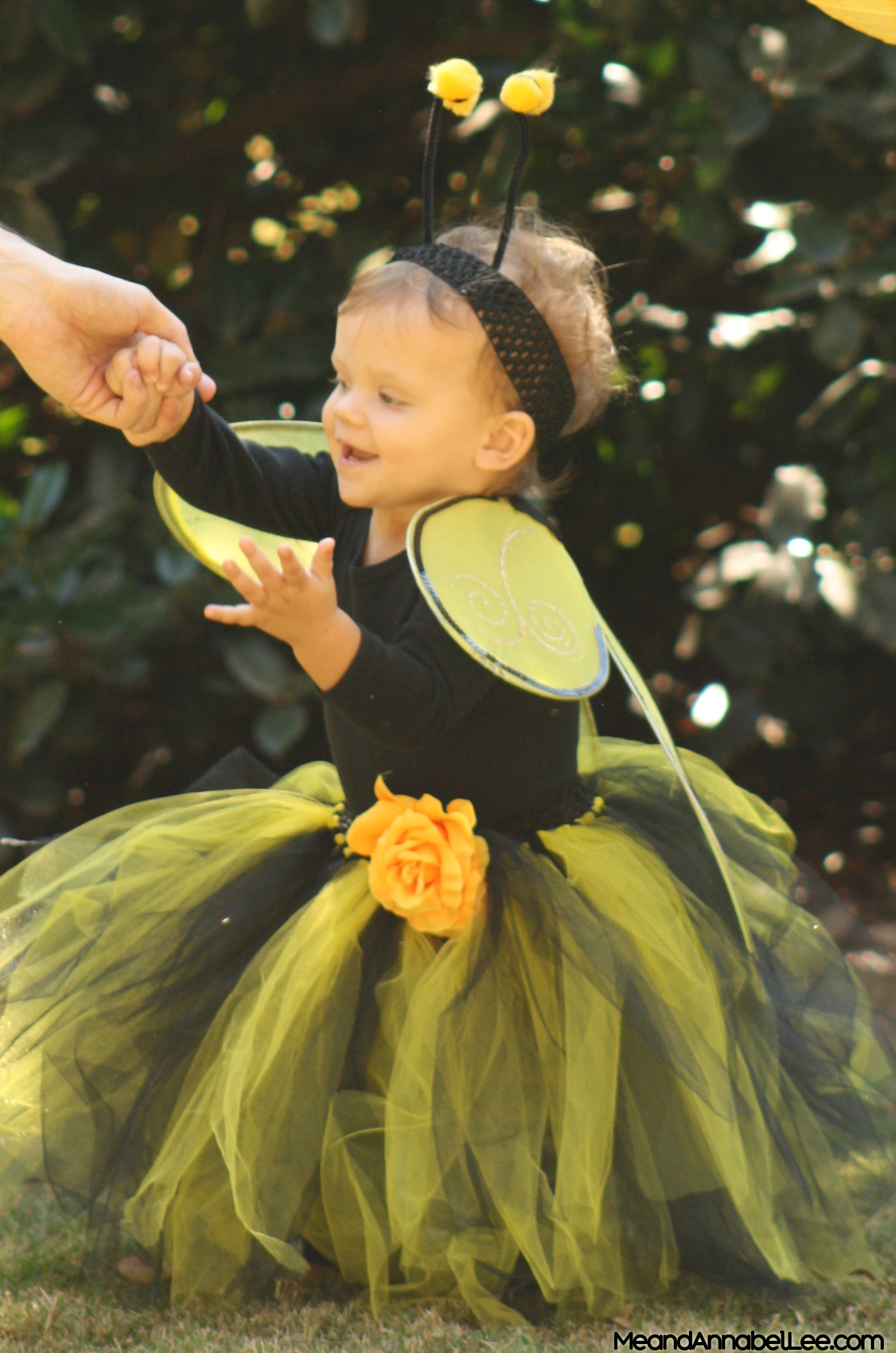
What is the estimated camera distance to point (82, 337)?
→ 114 cm

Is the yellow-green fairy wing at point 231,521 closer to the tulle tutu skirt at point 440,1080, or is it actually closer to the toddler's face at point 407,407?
the toddler's face at point 407,407

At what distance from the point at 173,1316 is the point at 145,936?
1.03 ft

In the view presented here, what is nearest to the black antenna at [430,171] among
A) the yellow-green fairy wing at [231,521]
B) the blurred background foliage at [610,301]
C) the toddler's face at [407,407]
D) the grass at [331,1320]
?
the toddler's face at [407,407]

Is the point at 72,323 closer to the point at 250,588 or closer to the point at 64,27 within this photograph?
the point at 250,588

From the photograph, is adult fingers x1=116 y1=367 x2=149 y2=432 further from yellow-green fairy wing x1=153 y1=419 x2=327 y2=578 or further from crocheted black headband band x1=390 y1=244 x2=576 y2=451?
crocheted black headband band x1=390 y1=244 x2=576 y2=451

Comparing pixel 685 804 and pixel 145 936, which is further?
pixel 685 804

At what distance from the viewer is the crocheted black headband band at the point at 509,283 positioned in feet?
3.81

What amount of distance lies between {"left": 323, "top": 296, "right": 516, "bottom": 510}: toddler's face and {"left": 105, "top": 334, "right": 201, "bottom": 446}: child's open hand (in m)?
Result: 0.13

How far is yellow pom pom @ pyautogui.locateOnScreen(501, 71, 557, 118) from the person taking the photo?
116cm

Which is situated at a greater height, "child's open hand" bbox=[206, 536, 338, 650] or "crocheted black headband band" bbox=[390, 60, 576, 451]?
"crocheted black headband band" bbox=[390, 60, 576, 451]

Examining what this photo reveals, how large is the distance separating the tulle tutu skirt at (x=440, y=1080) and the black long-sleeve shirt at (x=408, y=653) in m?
0.06

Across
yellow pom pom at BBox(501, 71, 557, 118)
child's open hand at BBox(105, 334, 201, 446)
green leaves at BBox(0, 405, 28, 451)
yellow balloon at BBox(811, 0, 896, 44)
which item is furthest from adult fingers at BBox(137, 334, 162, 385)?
green leaves at BBox(0, 405, 28, 451)

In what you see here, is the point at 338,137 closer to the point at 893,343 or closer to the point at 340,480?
the point at 893,343

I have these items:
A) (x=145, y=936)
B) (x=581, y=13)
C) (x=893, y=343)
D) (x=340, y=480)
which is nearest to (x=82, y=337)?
(x=340, y=480)
